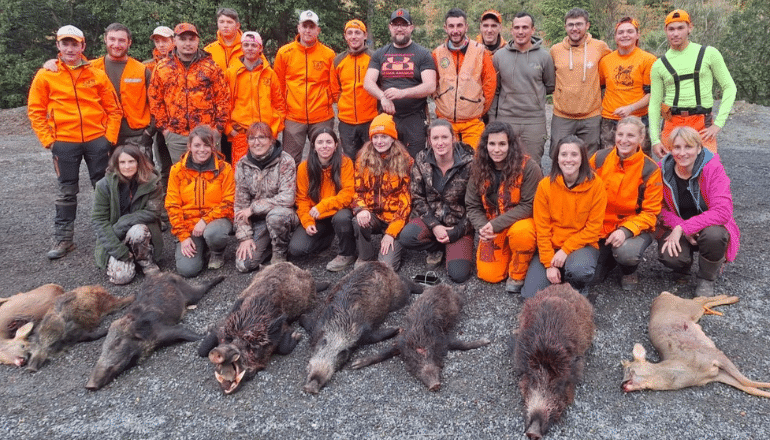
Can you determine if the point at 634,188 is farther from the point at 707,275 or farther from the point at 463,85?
the point at 463,85

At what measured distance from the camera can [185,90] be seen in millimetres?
6707

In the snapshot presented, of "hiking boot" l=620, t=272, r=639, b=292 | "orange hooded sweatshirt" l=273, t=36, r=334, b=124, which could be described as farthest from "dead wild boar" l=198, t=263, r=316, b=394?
"hiking boot" l=620, t=272, r=639, b=292

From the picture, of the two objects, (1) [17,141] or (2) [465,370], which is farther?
(1) [17,141]

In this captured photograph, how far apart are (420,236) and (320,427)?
2.70 meters

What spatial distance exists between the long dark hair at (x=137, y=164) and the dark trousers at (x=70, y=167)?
756 millimetres

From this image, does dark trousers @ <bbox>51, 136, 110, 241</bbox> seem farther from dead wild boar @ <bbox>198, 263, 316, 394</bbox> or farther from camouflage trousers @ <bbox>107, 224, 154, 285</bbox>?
dead wild boar @ <bbox>198, 263, 316, 394</bbox>

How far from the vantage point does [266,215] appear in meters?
6.14

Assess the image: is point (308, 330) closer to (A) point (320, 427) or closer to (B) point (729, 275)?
(A) point (320, 427)

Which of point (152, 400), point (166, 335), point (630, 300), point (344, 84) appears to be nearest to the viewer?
point (152, 400)

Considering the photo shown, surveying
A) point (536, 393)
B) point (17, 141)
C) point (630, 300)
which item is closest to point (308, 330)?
point (536, 393)

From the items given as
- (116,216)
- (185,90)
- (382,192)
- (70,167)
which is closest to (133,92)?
(185,90)

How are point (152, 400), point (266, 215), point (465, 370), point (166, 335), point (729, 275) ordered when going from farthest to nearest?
1. point (266, 215)
2. point (729, 275)
3. point (166, 335)
4. point (465, 370)
5. point (152, 400)

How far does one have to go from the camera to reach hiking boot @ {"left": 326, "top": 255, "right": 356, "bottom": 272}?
20.1ft

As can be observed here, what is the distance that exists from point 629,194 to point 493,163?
1345mm
